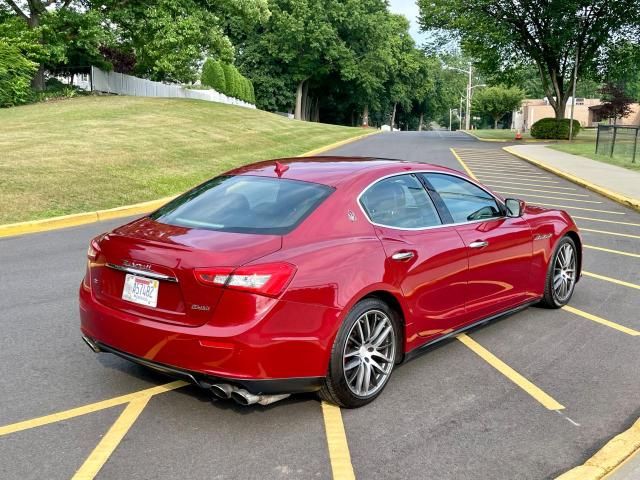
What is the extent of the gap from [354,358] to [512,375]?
134 centimetres

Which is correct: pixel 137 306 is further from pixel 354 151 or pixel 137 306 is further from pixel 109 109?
pixel 109 109

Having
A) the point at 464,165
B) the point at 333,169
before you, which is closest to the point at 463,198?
the point at 333,169

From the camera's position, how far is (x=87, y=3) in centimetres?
3062

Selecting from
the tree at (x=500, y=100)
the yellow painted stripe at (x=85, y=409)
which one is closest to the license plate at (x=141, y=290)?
the yellow painted stripe at (x=85, y=409)

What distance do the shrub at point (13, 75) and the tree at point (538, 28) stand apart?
72.2ft

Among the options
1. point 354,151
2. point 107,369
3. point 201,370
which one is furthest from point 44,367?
point 354,151

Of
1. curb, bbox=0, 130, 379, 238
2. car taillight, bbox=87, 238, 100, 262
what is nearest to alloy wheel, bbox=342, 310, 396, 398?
car taillight, bbox=87, 238, 100, 262

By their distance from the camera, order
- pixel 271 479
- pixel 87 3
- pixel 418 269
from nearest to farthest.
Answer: pixel 271 479, pixel 418 269, pixel 87 3

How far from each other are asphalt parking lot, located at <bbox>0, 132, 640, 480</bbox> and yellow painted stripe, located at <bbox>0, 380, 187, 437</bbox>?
14 millimetres

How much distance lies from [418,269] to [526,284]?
1.72 m

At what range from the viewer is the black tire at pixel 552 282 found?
233 inches

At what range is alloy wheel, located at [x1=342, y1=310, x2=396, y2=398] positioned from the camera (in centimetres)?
390

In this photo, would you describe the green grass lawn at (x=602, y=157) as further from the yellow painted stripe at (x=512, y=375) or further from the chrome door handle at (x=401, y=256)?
the chrome door handle at (x=401, y=256)

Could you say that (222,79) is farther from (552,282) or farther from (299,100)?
(552,282)
